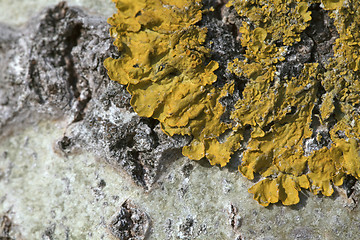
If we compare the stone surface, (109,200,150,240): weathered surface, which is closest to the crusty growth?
the stone surface

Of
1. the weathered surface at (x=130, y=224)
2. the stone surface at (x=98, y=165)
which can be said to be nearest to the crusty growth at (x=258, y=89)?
the stone surface at (x=98, y=165)

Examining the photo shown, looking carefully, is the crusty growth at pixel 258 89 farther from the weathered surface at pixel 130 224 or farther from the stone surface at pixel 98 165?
the weathered surface at pixel 130 224

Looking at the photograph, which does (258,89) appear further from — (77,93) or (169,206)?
(77,93)

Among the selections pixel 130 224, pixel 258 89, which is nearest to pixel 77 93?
pixel 130 224

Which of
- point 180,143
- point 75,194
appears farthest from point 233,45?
point 75,194

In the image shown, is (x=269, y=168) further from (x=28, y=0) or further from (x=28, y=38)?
(x=28, y=0)

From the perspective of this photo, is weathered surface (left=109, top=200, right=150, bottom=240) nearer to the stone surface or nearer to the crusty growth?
the stone surface
